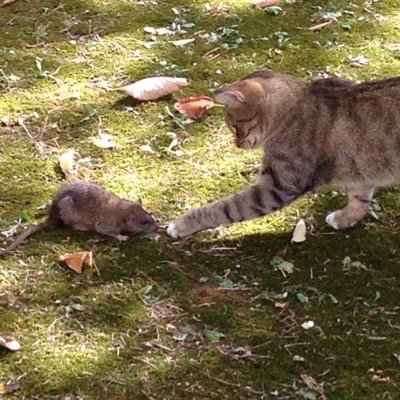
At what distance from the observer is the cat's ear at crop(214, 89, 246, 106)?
13.5 ft

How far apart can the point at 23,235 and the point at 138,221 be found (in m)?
0.49

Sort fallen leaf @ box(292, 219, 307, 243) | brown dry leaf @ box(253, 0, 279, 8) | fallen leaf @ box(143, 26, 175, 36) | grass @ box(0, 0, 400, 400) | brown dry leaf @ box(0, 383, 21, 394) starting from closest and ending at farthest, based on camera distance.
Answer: brown dry leaf @ box(0, 383, 21, 394)
grass @ box(0, 0, 400, 400)
fallen leaf @ box(292, 219, 307, 243)
fallen leaf @ box(143, 26, 175, 36)
brown dry leaf @ box(253, 0, 279, 8)

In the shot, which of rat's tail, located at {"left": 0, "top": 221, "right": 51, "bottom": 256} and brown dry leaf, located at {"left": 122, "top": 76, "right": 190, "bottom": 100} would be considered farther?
brown dry leaf, located at {"left": 122, "top": 76, "right": 190, "bottom": 100}

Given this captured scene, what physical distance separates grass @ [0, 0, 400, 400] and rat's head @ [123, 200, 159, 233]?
0.06 meters

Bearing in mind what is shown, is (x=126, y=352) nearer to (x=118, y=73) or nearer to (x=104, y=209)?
(x=104, y=209)

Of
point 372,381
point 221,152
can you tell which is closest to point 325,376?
point 372,381

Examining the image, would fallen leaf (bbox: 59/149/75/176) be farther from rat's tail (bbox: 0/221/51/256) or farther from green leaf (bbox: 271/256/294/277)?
green leaf (bbox: 271/256/294/277)

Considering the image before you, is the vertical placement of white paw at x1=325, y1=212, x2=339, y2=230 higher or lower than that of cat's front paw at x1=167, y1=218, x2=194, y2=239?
lower

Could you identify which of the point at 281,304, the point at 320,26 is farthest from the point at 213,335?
the point at 320,26

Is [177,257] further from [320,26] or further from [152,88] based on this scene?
[320,26]

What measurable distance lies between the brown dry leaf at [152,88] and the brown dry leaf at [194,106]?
4.6 inches

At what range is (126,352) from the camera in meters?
3.41

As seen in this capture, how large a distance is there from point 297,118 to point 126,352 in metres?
1.32

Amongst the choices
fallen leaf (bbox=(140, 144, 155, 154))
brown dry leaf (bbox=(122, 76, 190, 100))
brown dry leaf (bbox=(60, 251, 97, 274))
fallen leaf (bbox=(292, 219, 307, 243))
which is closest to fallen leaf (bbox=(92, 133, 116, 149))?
fallen leaf (bbox=(140, 144, 155, 154))
